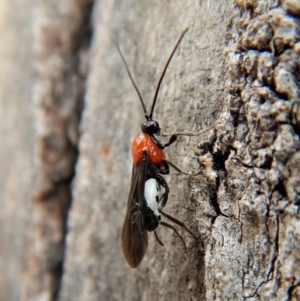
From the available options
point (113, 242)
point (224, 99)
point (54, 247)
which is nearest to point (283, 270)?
point (224, 99)

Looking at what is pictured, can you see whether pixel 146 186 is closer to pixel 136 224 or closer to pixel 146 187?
pixel 146 187

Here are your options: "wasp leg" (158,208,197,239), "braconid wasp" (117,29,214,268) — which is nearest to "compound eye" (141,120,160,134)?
"braconid wasp" (117,29,214,268)

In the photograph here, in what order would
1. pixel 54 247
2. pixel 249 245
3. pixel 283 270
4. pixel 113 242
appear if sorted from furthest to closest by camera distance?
1. pixel 54 247
2. pixel 113 242
3. pixel 249 245
4. pixel 283 270

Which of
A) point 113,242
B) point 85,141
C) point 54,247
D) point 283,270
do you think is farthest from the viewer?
point 54,247

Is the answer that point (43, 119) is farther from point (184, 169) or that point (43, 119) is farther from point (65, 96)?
point (184, 169)

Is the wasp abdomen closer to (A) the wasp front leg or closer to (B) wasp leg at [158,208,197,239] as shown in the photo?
(A) the wasp front leg

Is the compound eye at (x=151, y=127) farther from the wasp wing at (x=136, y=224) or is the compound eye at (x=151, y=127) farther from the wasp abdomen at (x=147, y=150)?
the wasp wing at (x=136, y=224)
